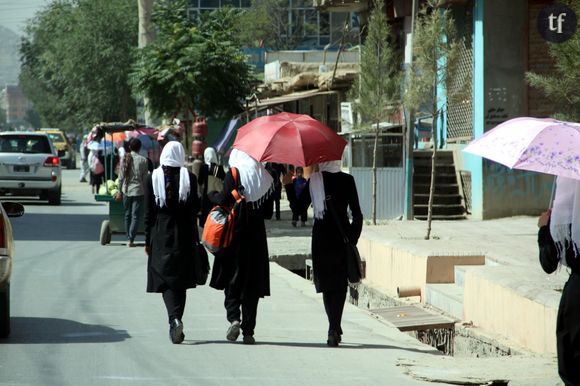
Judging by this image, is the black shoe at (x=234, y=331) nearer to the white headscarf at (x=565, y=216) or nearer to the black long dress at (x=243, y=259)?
the black long dress at (x=243, y=259)

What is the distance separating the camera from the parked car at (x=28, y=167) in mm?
30594

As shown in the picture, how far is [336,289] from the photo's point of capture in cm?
1013

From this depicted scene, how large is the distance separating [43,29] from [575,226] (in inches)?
3032

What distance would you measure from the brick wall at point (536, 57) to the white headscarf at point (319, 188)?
13.8 meters

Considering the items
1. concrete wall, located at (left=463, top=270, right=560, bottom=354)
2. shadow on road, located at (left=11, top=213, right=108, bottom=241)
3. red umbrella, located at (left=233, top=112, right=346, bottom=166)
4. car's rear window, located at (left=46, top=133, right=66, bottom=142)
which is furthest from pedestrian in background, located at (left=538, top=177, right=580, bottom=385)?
car's rear window, located at (left=46, top=133, right=66, bottom=142)

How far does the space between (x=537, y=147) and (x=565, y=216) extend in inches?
23.7

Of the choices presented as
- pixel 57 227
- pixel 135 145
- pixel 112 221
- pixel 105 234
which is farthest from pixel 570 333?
pixel 57 227

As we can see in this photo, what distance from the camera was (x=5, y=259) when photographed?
393 inches

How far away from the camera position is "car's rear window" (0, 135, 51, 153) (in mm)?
31188

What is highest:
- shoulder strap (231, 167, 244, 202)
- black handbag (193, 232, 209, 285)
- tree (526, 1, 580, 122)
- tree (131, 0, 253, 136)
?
tree (131, 0, 253, 136)

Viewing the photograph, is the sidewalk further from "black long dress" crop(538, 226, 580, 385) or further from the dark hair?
the dark hair

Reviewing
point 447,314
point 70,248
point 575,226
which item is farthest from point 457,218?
point 575,226

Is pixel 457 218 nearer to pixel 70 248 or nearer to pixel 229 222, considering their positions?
pixel 70 248

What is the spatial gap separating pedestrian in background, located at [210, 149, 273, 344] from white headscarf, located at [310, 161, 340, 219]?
1.36 ft
